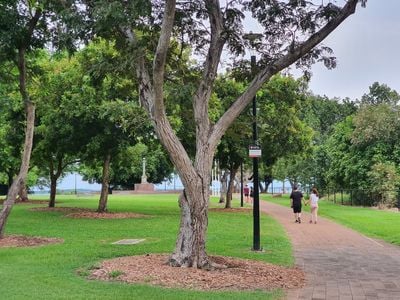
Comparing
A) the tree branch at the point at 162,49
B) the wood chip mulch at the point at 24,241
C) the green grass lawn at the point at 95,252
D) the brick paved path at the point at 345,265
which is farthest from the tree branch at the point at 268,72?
the wood chip mulch at the point at 24,241

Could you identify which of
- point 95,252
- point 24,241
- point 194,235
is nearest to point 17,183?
point 24,241

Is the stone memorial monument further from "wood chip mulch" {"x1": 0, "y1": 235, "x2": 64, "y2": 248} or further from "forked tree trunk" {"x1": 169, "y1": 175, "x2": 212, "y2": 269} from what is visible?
"forked tree trunk" {"x1": 169, "y1": 175, "x2": 212, "y2": 269}

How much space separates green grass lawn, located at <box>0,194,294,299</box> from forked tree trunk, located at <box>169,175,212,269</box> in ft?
5.61

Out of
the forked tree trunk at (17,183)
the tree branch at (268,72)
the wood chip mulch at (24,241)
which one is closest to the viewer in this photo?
the tree branch at (268,72)

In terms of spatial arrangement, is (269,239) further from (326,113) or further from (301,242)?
(326,113)

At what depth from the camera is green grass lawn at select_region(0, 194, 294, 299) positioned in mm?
8422

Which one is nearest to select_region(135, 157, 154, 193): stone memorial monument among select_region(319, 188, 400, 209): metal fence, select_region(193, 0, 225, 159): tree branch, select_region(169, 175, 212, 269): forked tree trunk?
select_region(319, 188, 400, 209): metal fence

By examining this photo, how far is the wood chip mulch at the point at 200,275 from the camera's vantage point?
30.3ft

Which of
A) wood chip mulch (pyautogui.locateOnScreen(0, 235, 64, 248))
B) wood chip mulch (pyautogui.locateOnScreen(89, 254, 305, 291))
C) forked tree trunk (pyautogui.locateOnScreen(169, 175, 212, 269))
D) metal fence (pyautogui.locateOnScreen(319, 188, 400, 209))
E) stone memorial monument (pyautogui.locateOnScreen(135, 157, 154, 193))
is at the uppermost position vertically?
stone memorial monument (pyautogui.locateOnScreen(135, 157, 154, 193))

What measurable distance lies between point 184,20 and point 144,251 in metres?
5.44

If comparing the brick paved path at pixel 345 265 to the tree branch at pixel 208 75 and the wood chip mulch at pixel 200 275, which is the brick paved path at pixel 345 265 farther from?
the tree branch at pixel 208 75

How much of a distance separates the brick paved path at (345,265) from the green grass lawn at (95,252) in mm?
594

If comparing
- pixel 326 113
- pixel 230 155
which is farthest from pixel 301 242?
pixel 326 113

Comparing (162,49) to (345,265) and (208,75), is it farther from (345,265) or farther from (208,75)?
(345,265)
